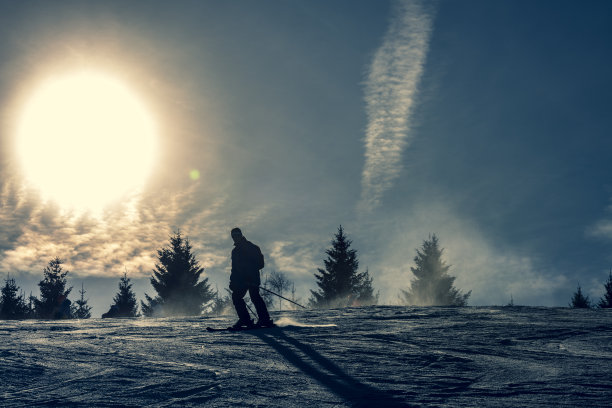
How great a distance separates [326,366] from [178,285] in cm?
3755

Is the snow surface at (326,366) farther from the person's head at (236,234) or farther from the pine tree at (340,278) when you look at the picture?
the pine tree at (340,278)

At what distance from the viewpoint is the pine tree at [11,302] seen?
49.4 m

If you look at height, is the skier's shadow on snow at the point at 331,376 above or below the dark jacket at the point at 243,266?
below

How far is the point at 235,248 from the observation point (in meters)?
11.6

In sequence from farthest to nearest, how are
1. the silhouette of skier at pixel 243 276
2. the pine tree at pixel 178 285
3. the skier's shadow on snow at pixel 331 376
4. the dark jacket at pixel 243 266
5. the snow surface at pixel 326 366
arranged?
1. the pine tree at pixel 178 285
2. the dark jacket at pixel 243 266
3. the silhouette of skier at pixel 243 276
4. the snow surface at pixel 326 366
5. the skier's shadow on snow at pixel 331 376

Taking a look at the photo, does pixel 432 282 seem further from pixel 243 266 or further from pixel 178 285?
pixel 243 266

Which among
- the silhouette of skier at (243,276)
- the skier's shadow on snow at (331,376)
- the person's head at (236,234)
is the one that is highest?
the person's head at (236,234)

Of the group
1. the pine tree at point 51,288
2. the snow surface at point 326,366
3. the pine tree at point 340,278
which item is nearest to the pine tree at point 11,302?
the pine tree at point 51,288

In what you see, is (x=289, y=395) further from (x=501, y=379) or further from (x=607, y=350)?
(x=607, y=350)

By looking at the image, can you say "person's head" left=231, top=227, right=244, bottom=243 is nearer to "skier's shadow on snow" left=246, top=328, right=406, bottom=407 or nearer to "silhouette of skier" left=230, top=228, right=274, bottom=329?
"silhouette of skier" left=230, top=228, right=274, bottom=329

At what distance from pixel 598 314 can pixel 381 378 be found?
29.8 feet

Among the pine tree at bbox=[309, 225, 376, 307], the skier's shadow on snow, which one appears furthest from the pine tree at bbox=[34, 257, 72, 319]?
the skier's shadow on snow

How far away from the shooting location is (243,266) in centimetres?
1160

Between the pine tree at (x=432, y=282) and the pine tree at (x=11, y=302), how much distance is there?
3895 cm
